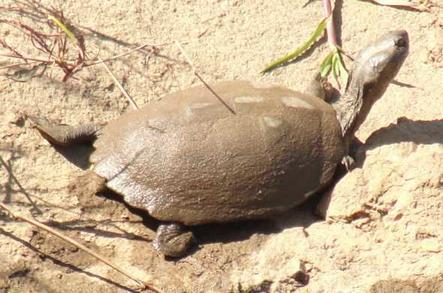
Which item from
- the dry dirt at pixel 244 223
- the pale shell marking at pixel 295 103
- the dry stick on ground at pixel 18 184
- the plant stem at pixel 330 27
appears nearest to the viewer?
the dry dirt at pixel 244 223

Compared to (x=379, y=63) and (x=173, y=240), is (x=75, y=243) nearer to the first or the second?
(x=173, y=240)

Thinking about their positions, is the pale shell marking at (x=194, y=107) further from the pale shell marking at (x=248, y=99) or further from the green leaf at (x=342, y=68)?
the green leaf at (x=342, y=68)

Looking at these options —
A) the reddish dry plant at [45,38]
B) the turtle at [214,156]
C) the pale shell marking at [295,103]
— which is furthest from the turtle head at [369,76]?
the reddish dry plant at [45,38]

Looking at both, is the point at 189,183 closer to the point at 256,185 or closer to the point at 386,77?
the point at 256,185

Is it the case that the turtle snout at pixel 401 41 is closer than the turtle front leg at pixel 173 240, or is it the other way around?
the turtle front leg at pixel 173 240

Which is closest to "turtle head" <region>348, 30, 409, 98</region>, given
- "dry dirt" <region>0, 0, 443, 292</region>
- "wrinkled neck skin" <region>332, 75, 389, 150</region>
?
"wrinkled neck skin" <region>332, 75, 389, 150</region>

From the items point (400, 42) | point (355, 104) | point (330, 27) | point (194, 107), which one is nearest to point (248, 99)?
point (194, 107)

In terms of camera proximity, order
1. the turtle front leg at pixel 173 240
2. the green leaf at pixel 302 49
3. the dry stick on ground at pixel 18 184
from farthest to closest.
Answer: the green leaf at pixel 302 49 → the dry stick on ground at pixel 18 184 → the turtle front leg at pixel 173 240
